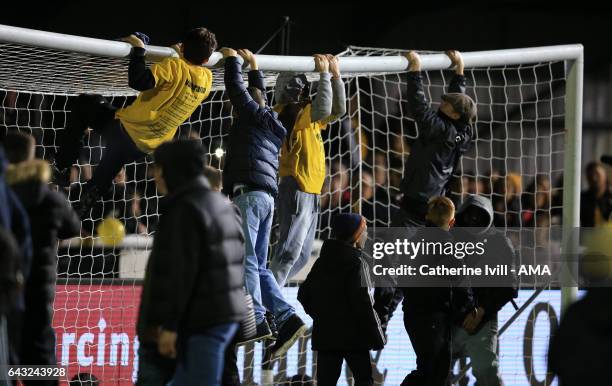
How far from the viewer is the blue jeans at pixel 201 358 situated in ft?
17.4

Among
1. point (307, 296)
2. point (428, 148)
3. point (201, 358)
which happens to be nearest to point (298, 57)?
point (428, 148)

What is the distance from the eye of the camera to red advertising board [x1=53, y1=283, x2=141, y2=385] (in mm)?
8766

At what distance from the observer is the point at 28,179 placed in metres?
5.63

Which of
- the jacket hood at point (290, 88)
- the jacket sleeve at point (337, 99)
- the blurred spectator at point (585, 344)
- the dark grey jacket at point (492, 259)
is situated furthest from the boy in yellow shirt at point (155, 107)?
the blurred spectator at point (585, 344)

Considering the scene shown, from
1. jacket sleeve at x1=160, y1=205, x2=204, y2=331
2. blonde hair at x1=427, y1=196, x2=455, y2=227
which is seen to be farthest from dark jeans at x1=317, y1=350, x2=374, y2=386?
jacket sleeve at x1=160, y1=205, x2=204, y2=331

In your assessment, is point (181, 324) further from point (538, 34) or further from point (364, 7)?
point (538, 34)

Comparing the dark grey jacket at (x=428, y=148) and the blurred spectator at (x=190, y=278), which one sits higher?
the dark grey jacket at (x=428, y=148)

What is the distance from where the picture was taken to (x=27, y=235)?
5414mm

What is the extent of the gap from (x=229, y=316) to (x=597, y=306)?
1.64m

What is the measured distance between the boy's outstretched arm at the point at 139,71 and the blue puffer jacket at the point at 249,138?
539mm

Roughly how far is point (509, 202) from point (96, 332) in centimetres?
483

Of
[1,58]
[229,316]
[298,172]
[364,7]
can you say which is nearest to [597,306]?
[229,316]

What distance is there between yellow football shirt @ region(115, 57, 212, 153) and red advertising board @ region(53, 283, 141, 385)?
183 centimetres
